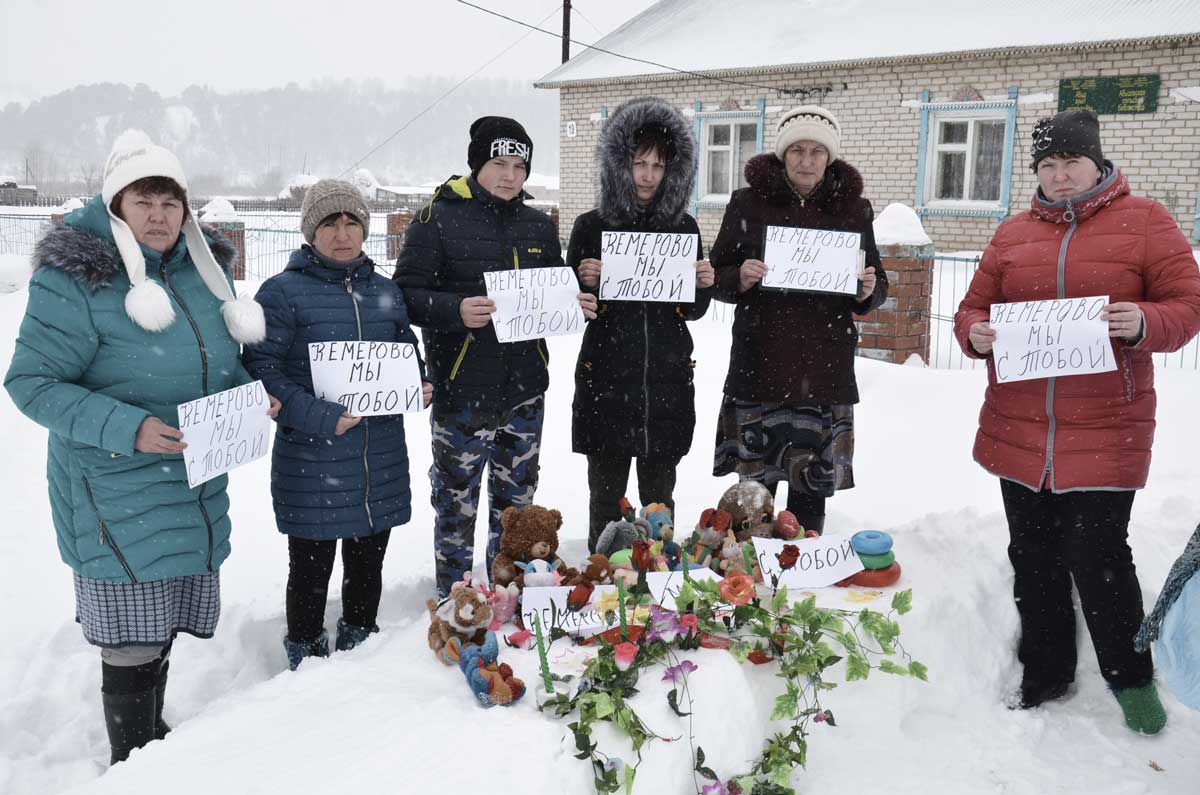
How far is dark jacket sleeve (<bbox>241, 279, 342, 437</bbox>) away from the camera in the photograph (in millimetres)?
2906

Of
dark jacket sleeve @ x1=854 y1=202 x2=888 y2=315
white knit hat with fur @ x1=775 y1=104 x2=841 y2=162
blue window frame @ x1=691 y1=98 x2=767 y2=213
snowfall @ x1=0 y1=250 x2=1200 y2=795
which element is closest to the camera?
snowfall @ x1=0 y1=250 x2=1200 y2=795

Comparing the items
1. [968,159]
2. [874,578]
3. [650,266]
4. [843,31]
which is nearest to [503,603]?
[874,578]

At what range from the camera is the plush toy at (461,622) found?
98.7 inches

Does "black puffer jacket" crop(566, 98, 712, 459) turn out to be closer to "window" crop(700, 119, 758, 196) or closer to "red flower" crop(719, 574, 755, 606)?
"red flower" crop(719, 574, 755, 606)

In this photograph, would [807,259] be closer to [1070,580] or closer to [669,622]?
[1070,580]

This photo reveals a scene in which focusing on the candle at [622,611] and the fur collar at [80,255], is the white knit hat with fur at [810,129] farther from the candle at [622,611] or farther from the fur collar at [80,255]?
the fur collar at [80,255]

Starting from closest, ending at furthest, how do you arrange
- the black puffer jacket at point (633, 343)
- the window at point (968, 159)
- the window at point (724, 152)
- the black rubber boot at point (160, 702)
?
the black rubber boot at point (160, 702) < the black puffer jacket at point (633, 343) < the window at point (968, 159) < the window at point (724, 152)

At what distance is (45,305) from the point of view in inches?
94.4

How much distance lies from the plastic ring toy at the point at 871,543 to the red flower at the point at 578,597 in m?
1.05

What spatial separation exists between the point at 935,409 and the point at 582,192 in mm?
12701

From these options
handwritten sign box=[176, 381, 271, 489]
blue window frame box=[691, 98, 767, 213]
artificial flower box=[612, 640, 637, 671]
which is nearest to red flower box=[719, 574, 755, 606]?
artificial flower box=[612, 640, 637, 671]

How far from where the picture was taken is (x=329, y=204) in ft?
9.70

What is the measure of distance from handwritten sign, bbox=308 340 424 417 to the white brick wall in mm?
10942

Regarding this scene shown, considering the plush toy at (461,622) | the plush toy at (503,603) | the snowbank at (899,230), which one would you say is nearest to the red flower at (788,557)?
the plush toy at (503,603)
